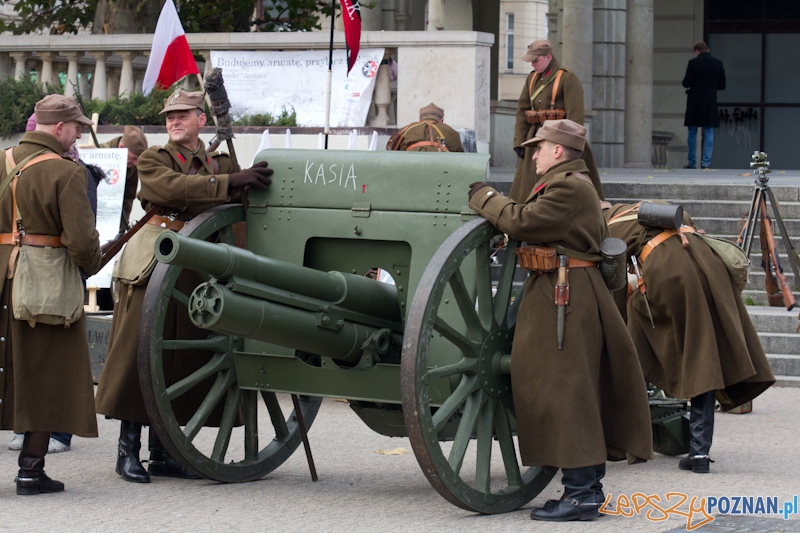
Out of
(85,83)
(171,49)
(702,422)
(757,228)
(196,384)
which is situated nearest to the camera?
(196,384)

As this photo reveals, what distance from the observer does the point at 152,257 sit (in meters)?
6.54

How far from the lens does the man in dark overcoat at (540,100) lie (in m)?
10.5

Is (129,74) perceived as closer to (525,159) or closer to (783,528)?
(525,159)

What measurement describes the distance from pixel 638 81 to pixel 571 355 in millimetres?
15235

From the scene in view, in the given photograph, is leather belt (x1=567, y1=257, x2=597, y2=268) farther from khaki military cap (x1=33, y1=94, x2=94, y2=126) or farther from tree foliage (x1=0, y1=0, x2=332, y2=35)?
tree foliage (x1=0, y1=0, x2=332, y2=35)

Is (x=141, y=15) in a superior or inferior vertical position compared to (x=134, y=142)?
superior

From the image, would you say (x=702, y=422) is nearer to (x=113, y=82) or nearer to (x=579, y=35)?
(x=113, y=82)

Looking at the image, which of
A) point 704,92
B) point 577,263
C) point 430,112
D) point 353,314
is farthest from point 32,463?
point 704,92

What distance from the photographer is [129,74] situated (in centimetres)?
1296

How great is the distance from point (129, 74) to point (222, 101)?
21.9 feet

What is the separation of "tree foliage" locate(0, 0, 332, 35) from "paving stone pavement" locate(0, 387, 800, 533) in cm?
844

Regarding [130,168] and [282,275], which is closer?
[282,275]

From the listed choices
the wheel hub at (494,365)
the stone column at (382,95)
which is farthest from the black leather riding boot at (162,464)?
the stone column at (382,95)

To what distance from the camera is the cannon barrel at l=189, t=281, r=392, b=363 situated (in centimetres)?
571
